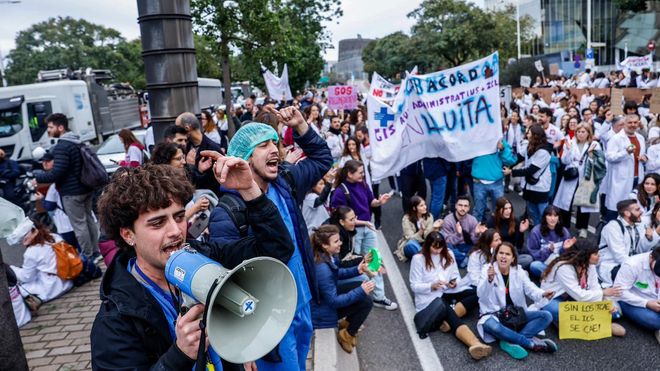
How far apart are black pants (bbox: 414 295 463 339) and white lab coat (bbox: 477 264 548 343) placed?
9.3 inches

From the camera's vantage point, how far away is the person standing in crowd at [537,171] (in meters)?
7.10

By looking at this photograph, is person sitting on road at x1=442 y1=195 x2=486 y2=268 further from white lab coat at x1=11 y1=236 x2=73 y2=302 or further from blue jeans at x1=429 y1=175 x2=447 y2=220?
white lab coat at x1=11 y1=236 x2=73 y2=302

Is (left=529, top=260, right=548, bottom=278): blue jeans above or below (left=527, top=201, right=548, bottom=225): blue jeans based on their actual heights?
below

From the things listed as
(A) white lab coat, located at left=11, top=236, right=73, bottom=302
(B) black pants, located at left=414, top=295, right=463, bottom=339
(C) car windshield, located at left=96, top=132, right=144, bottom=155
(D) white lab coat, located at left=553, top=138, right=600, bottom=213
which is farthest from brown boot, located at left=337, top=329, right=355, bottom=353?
(C) car windshield, located at left=96, top=132, right=144, bottom=155

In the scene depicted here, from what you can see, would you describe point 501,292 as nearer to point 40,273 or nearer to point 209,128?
point 40,273

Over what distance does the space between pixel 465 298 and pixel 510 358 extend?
0.88 meters

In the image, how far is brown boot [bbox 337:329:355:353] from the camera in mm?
4523

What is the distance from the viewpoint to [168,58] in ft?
14.6

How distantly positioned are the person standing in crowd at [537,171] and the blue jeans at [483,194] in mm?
274

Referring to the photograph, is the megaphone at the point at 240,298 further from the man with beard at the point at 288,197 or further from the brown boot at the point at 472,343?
the brown boot at the point at 472,343

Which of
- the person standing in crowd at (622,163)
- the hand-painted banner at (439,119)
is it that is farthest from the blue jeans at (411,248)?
the person standing in crowd at (622,163)

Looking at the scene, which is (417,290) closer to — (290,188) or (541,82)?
(290,188)

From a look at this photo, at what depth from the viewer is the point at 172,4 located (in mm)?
4324

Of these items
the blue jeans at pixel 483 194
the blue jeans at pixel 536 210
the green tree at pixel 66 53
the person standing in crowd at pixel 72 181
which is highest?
the green tree at pixel 66 53
